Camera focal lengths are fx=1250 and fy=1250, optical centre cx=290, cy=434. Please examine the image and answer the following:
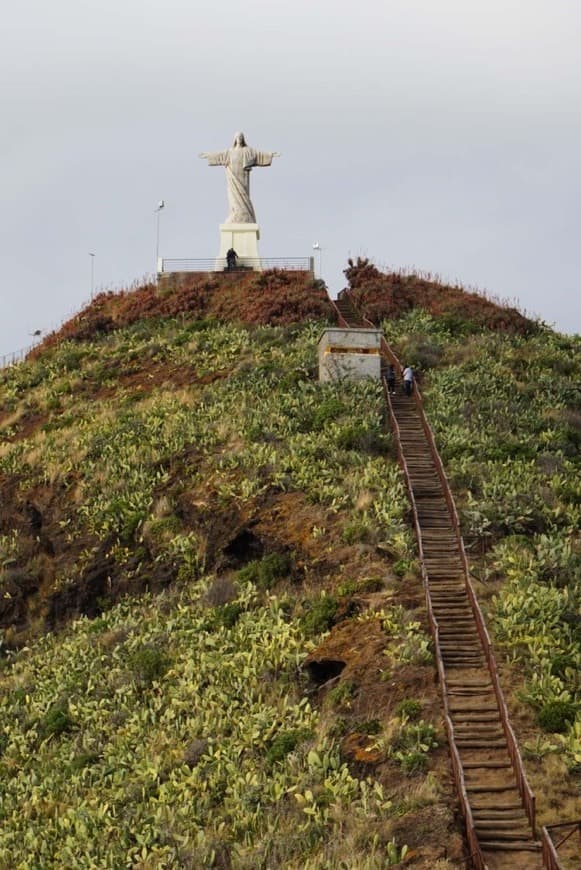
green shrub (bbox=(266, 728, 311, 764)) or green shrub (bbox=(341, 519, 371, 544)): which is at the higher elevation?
green shrub (bbox=(341, 519, 371, 544))

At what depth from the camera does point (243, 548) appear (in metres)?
28.7

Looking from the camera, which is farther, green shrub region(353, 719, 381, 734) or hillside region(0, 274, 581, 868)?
green shrub region(353, 719, 381, 734)

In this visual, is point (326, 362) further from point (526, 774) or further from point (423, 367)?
point (526, 774)

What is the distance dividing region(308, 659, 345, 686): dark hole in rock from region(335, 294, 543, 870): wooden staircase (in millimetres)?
1871

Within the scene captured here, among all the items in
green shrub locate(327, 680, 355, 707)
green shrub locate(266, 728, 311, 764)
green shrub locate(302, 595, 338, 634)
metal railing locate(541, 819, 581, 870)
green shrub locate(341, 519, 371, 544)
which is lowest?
green shrub locate(266, 728, 311, 764)

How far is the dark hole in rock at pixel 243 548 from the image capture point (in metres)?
28.5

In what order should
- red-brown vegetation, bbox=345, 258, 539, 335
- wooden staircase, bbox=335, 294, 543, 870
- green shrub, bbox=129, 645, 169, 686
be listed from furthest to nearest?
red-brown vegetation, bbox=345, 258, 539, 335 → green shrub, bbox=129, 645, 169, 686 → wooden staircase, bbox=335, 294, 543, 870

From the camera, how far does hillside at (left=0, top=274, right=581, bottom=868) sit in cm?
1842

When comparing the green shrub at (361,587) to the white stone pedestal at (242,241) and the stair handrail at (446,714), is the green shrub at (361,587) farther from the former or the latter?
the white stone pedestal at (242,241)

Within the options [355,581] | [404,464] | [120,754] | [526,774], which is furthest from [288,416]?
[526,774]

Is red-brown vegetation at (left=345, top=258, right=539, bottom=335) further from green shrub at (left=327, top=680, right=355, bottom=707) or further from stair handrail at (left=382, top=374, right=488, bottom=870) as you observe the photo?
green shrub at (left=327, top=680, right=355, bottom=707)

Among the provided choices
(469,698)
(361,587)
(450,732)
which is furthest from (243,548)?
(450,732)

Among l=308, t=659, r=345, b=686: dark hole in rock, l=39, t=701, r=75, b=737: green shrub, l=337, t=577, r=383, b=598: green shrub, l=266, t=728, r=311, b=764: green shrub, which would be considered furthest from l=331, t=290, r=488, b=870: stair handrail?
l=39, t=701, r=75, b=737: green shrub

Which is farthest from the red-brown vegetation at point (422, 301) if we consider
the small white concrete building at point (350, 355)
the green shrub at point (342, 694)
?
the green shrub at point (342, 694)
